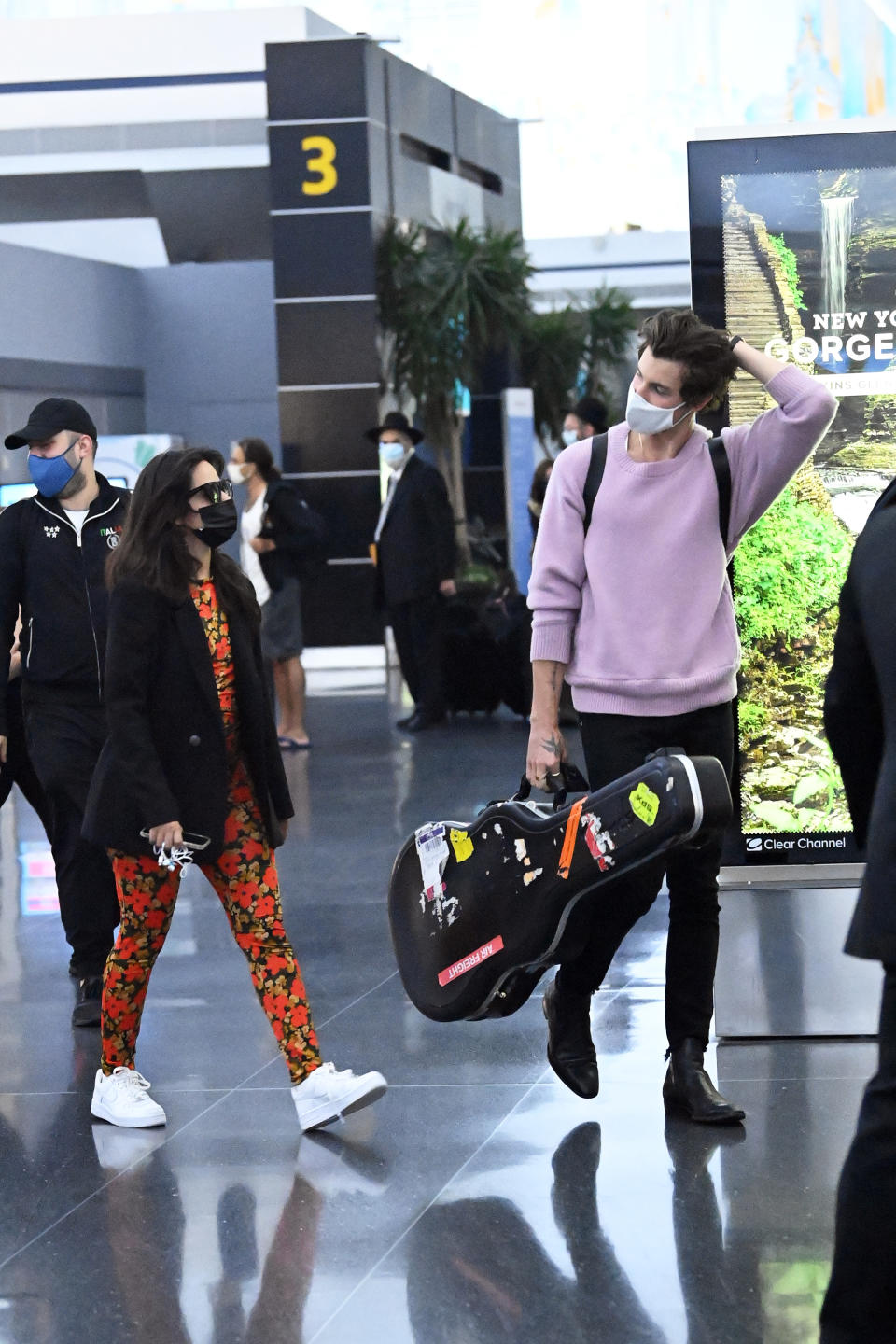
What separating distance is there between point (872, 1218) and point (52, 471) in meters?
2.78

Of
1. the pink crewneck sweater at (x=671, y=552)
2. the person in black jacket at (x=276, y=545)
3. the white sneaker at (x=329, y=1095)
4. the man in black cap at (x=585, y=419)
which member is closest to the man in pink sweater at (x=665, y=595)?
the pink crewneck sweater at (x=671, y=552)

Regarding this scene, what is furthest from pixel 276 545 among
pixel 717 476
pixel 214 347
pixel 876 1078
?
pixel 214 347

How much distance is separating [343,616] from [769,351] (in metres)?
10.00

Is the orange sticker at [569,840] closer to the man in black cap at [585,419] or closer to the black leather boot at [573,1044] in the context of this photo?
the black leather boot at [573,1044]

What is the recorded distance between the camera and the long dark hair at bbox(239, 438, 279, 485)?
8750 millimetres

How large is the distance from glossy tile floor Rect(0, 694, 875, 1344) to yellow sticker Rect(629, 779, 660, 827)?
65 cm

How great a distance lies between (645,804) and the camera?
113 inches

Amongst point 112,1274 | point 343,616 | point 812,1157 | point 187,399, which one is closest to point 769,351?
point 812,1157

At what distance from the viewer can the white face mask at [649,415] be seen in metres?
3.09

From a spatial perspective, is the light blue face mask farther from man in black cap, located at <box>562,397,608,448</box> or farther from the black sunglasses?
the black sunglasses

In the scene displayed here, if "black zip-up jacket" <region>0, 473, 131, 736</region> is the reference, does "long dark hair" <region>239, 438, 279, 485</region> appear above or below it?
above

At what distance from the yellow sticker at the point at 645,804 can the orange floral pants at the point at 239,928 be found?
842mm

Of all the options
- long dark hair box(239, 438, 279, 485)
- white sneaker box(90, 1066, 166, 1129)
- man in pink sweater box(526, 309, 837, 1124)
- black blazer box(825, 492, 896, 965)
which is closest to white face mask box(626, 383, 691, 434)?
man in pink sweater box(526, 309, 837, 1124)

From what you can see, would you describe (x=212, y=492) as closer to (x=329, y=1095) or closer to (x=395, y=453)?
(x=329, y=1095)
